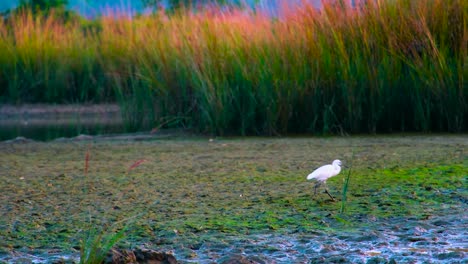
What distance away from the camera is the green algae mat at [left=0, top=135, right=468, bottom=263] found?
140 inches

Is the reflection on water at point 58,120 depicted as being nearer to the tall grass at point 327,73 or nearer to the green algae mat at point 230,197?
the tall grass at point 327,73

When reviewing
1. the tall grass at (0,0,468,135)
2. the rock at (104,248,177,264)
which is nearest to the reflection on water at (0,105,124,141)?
the tall grass at (0,0,468,135)

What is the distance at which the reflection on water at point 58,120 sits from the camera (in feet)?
33.4

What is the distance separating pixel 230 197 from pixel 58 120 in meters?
7.96

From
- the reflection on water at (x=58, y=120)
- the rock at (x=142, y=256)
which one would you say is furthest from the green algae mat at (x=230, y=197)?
the reflection on water at (x=58, y=120)

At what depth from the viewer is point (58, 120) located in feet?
39.6

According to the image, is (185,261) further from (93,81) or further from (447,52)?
(93,81)

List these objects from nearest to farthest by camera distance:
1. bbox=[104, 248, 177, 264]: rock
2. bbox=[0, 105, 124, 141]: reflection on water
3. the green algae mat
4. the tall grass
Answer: bbox=[104, 248, 177, 264]: rock < the green algae mat < the tall grass < bbox=[0, 105, 124, 141]: reflection on water

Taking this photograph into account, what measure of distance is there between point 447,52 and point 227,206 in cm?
401

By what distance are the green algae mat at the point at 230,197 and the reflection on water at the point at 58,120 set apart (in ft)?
10.8

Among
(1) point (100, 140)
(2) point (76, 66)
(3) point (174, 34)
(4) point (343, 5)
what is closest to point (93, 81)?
(2) point (76, 66)

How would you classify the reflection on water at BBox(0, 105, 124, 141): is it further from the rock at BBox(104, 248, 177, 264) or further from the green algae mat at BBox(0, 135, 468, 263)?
the rock at BBox(104, 248, 177, 264)

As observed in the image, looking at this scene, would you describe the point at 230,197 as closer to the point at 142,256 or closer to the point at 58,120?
the point at 142,256

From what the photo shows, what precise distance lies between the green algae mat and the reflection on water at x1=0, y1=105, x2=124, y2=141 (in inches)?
129
